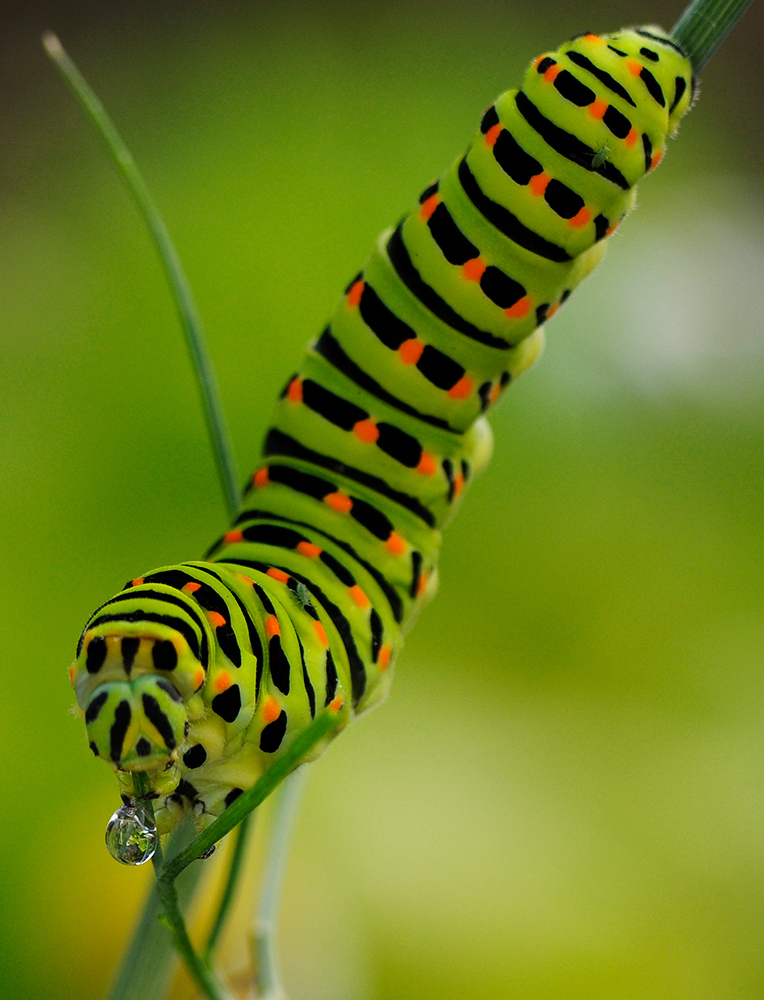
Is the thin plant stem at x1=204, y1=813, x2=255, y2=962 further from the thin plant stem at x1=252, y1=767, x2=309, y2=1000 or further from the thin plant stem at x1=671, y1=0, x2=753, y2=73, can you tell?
the thin plant stem at x1=671, y1=0, x2=753, y2=73

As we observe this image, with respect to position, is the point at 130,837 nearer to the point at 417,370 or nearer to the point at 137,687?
the point at 137,687

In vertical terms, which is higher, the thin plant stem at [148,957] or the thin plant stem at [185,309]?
the thin plant stem at [185,309]

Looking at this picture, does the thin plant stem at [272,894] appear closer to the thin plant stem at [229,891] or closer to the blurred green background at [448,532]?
the thin plant stem at [229,891]

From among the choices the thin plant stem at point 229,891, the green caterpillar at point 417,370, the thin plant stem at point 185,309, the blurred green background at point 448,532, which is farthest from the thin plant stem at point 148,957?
the blurred green background at point 448,532

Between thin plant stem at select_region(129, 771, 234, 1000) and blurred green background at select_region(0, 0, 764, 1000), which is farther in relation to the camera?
blurred green background at select_region(0, 0, 764, 1000)

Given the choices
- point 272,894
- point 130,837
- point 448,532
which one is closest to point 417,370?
point 130,837

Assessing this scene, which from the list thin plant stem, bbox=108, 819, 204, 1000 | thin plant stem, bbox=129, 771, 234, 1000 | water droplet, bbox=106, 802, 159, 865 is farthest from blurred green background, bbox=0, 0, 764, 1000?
water droplet, bbox=106, 802, 159, 865

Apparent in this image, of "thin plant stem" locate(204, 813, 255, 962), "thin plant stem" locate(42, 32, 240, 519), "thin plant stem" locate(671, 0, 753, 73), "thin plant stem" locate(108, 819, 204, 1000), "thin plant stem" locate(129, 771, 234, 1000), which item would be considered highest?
"thin plant stem" locate(671, 0, 753, 73)
